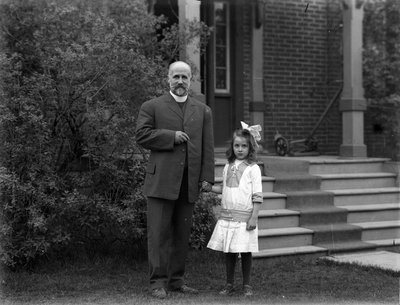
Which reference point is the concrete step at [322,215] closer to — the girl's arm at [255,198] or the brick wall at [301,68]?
the girl's arm at [255,198]

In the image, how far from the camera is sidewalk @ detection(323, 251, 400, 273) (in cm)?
700

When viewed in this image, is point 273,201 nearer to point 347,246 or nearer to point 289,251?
point 289,251

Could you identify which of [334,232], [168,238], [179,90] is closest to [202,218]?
[168,238]

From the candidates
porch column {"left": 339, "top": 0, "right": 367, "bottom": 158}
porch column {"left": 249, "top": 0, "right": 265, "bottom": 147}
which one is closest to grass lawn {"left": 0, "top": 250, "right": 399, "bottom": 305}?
porch column {"left": 339, "top": 0, "right": 367, "bottom": 158}

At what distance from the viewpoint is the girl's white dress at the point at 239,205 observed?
5.51 metres

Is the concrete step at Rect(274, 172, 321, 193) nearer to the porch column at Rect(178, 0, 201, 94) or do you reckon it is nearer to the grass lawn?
the grass lawn

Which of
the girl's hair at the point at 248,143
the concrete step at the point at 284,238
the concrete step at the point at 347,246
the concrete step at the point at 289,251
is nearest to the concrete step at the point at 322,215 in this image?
the concrete step at the point at 284,238

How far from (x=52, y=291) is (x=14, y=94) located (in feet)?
6.42

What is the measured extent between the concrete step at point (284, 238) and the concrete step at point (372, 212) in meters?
0.96

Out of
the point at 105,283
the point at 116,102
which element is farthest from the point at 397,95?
the point at 105,283

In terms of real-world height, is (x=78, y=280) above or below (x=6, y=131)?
below

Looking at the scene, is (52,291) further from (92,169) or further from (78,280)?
(92,169)

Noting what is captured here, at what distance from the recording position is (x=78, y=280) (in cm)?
600

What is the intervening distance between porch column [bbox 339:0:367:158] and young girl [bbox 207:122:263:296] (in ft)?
16.2
